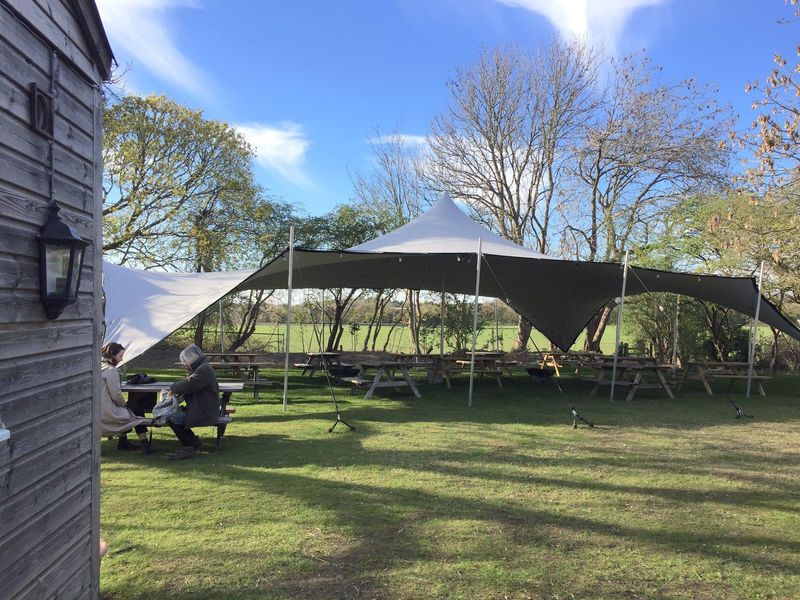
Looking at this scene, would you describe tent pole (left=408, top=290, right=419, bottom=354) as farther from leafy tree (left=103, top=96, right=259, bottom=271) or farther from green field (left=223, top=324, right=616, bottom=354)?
leafy tree (left=103, top=96, right=259, bottom=271)

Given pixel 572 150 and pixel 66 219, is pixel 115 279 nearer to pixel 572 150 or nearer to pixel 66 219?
pixel 66 219

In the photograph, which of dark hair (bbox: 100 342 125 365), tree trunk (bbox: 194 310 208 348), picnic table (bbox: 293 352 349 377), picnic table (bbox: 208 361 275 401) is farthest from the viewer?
tree trunk (bbox: 194 310 208 348)

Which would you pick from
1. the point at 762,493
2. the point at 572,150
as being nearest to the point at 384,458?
the point at 762,493

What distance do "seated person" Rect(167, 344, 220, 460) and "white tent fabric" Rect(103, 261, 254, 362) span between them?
1.47 metres

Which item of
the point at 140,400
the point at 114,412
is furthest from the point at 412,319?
the point at 114,412

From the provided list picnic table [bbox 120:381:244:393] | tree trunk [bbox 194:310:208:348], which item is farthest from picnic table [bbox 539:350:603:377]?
tree trunk [bbox 194:310:208:348]

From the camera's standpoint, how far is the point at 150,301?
24.1 ft

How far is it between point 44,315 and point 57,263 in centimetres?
18

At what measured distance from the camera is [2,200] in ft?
5.41

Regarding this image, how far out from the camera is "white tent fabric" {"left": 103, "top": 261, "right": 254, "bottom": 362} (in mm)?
6520

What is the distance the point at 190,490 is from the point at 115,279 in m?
5.24

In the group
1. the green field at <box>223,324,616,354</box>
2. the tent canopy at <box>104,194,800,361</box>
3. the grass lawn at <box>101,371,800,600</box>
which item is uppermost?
the tent canopy at <box>104,194,800,361</box>

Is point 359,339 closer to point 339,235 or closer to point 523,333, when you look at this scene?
point 339,235

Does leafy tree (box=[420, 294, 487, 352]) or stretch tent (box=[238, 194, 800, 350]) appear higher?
stretch tent (box=[238, 194, 800, 350])
